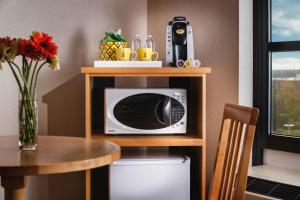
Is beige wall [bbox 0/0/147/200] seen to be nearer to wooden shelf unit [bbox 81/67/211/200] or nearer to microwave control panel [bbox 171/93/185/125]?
wooden shelf unit [bbox 81/67/211/200]

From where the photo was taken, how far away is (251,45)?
2969mm

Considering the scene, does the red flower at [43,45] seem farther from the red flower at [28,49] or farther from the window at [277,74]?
the window at [277,74]

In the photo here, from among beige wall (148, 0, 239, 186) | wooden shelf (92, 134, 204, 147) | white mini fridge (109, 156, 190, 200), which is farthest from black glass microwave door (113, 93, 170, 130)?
beige wall (148, 0, 239, 186)

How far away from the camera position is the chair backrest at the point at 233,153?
179 centimetres

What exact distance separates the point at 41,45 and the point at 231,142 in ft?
2.95

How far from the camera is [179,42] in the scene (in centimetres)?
285

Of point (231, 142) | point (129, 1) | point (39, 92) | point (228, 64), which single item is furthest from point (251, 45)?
point (39, 92)

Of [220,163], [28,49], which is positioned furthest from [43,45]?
[220,163]

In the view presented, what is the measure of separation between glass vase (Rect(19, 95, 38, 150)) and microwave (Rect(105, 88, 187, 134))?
2.52ft

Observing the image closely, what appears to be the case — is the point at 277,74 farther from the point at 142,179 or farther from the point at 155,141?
the point at 142,179

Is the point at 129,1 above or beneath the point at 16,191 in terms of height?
above

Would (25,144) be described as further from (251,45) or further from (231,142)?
(251,45)

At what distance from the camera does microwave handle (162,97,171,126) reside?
9.05ft

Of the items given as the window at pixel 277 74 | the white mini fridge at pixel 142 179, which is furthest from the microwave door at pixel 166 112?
the window at pixel 277 74
